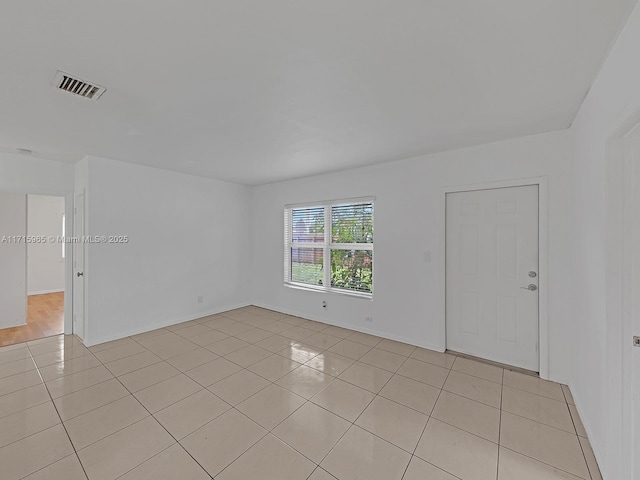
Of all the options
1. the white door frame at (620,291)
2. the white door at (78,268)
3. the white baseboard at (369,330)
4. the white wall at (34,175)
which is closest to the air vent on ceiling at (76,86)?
the white door at (78,268)

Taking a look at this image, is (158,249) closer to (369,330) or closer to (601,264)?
(369,330)

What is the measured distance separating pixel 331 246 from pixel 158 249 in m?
2.67

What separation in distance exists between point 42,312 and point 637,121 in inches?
315

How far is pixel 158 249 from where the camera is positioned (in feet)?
13.7

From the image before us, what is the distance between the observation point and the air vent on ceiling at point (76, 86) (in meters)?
1.76

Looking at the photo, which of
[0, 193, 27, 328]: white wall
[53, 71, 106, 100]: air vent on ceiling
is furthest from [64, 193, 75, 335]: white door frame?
[53, 71, 106, 100]: air vent on ceiling

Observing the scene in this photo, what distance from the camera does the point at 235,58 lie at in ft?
5.15

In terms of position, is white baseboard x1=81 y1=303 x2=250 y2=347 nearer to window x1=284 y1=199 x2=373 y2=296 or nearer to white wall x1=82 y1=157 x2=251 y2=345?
white wall x1=82 y1=157 x2=251 y2=345

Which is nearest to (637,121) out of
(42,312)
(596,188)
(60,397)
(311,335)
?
(596,188)

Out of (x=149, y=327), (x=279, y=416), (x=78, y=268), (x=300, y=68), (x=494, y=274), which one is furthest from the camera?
(x=149, y=327)

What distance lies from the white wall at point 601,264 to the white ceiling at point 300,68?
6.9 inches

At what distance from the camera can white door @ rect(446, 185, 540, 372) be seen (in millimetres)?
2838

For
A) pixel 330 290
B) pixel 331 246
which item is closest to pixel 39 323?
pixel 330 290

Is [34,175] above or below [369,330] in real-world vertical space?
above
